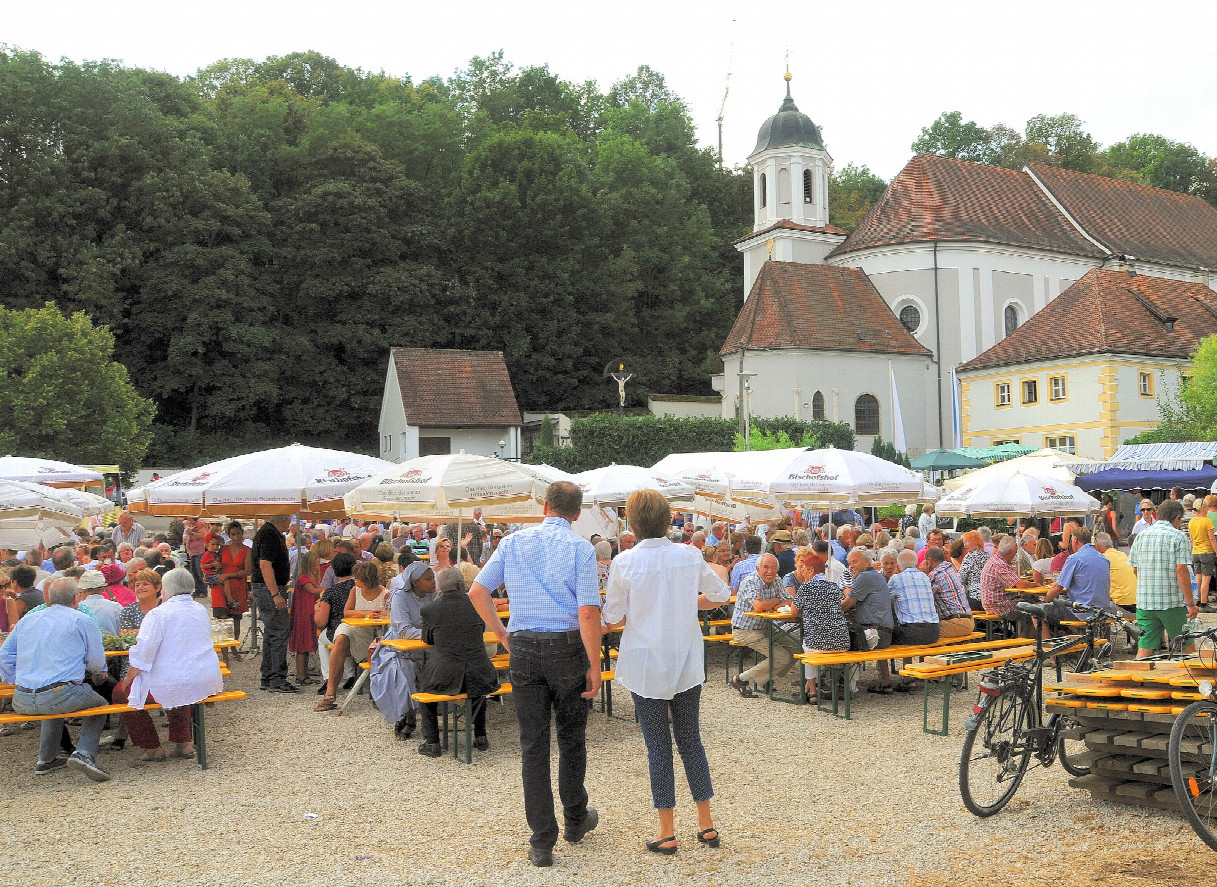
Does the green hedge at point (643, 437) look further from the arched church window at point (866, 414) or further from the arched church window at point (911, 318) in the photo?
the arched church window at point (911, 318)

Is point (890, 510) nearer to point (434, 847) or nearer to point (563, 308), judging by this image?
point (563, 308)

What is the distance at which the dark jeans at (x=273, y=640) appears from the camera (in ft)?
38.7

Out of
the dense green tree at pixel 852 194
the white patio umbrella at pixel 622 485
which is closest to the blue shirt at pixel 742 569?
the white patio umbrella at pixel 622 485

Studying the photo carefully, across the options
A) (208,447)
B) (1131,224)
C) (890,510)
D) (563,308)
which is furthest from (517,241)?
(1131,224)

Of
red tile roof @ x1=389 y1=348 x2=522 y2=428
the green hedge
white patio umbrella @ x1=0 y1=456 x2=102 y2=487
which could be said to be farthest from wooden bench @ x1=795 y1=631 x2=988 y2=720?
red tile roof @ x1=389 y1=348 x2=522 y2=428

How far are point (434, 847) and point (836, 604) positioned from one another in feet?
16.5

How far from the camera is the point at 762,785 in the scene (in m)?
7.65

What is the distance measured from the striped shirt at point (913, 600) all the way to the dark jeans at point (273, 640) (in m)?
6.35

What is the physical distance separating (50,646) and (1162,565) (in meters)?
9.00

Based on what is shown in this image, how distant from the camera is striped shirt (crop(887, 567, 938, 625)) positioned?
10922 millimetres

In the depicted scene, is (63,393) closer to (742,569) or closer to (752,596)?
(742,569)

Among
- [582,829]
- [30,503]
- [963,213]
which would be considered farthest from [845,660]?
Answer: [963,213]

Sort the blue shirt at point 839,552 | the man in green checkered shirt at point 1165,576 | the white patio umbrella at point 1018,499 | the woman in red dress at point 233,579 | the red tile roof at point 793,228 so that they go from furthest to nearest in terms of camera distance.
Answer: the red tile roof at point 793,228 < the white patio umbrella at point 1018,499 < the blue shirt at point 839,552 < the woman in red dress at point 233,579 < the man in green checkered shirt at point 1165,576

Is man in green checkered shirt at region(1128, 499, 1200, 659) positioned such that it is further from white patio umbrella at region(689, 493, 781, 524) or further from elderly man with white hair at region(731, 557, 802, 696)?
white patio umbrella at region(689, 493, 781, 524)
